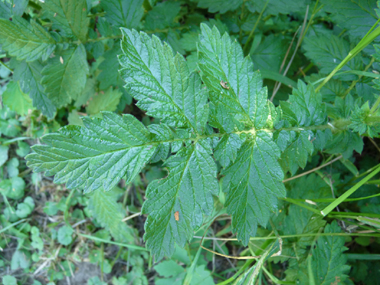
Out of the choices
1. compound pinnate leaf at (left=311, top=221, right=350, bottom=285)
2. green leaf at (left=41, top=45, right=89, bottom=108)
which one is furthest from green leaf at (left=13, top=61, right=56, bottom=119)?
compound pinnate leaf at (left=311, top=221, right=350, bottom=285)

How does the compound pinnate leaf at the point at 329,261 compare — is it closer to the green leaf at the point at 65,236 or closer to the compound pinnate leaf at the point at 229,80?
the compound pinnate leaf at the point at 229,80

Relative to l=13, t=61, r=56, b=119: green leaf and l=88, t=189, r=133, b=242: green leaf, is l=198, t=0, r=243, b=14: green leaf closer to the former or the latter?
l=13, t=61, r=56, b=119: green leaf

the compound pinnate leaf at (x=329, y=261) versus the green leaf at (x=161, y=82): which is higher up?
the green leaf at (x=161, y=82)

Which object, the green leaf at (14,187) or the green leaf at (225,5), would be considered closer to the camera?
the green leaf at (225,5)

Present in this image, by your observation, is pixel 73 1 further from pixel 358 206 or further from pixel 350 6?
pixel 358 206

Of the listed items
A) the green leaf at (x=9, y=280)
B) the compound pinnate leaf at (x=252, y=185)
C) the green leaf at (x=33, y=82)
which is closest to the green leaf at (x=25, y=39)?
the green leaf at (x=33, y=82)

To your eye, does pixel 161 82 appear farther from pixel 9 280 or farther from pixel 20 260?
pixel 9 280

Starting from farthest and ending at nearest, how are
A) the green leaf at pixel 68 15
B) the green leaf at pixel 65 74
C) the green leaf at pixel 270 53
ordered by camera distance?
the green leaf at pixel 270 53 → the green leaf at pixel 65 74 → the green leaf at pixel 68 15
